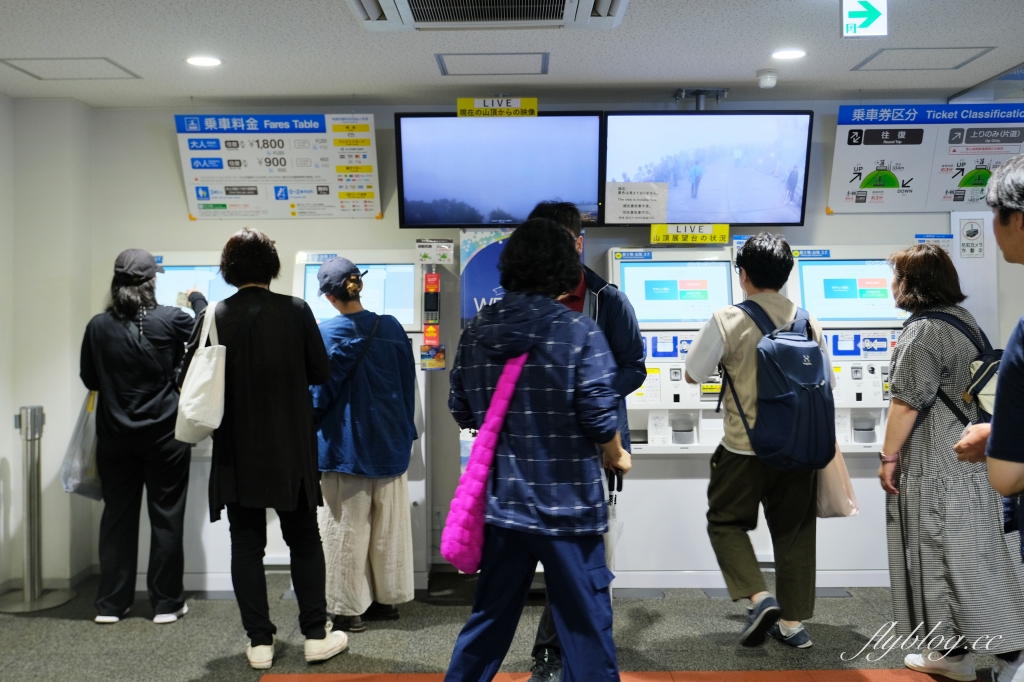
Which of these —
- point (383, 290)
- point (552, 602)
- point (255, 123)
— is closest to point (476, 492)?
point (552, 602)

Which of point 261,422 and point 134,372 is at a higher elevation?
point 134,372

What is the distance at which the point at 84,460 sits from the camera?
3.88 m

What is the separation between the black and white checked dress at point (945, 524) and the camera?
2766mm

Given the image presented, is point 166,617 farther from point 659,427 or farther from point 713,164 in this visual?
point 713,164

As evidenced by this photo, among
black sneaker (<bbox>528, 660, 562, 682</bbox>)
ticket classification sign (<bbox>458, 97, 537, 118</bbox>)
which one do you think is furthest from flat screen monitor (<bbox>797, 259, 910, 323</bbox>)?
black sneaker (<bbox>528, 660, 562, 682</bbox>)

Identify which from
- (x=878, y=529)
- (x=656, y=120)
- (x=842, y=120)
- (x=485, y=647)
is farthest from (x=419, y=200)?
(x=878, y=529)

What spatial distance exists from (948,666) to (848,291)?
6.21 ft

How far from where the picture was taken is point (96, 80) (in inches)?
155

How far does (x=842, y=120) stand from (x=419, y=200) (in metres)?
2.27

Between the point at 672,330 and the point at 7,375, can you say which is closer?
the point at 672,330

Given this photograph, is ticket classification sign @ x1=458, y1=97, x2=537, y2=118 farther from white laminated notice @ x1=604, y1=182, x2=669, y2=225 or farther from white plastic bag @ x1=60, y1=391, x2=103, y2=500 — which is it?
white plastic bag @ x1=60, y1=391, x2=103, y2=500

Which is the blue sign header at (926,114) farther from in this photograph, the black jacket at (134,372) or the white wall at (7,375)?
the white wall at (7,375)

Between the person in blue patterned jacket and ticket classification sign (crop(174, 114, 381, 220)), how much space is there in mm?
2394

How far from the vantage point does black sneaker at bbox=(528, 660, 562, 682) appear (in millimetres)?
2822
